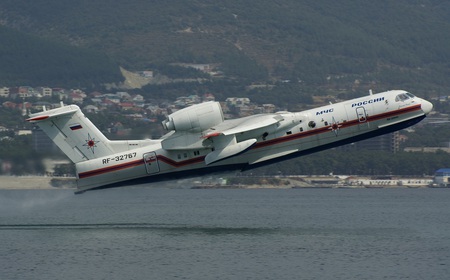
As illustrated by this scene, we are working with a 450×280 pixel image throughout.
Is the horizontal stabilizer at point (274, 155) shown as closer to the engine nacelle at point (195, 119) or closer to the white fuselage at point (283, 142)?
the white fuselage at point (283, 142)

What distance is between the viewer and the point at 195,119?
6203 cm

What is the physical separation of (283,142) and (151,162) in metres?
7.80

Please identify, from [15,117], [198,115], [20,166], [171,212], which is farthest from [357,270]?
[15,117]

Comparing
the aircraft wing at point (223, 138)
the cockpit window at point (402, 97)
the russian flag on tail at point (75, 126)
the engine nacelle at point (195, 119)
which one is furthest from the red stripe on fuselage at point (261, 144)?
the russian flag on tail at point (75, 126)

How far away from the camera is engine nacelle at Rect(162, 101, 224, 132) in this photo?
203 ft

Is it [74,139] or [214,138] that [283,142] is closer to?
[214,138]

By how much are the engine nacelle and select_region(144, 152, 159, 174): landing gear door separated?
9.43 ft

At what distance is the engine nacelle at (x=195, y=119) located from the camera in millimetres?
61781

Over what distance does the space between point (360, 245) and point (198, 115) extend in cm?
1160

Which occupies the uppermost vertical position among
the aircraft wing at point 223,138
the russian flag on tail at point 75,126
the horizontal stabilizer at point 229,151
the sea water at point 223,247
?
the russian flag on tail at point 75,126

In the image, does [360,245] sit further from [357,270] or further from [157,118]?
[157,118]

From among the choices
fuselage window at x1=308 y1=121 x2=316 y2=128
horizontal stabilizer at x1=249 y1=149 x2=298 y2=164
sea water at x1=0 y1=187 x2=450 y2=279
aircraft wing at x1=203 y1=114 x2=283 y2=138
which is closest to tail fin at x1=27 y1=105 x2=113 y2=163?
sea water at x1=0 y1=187 x2=450 y2=279

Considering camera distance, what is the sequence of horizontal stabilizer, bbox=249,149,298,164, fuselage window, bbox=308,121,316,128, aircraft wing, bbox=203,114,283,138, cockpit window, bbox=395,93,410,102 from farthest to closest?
cockpit window, bbox=395,93,410,102 → horizontal stabilizer, bbox=249,149,298,164 → fuselage window, bbox=308,121,316,128 → aircraft wing, bbox=203,114,283,138

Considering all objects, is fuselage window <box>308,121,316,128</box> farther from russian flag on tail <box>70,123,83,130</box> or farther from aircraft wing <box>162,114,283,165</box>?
russian flag on tail <box>70,123,83,130</box>
